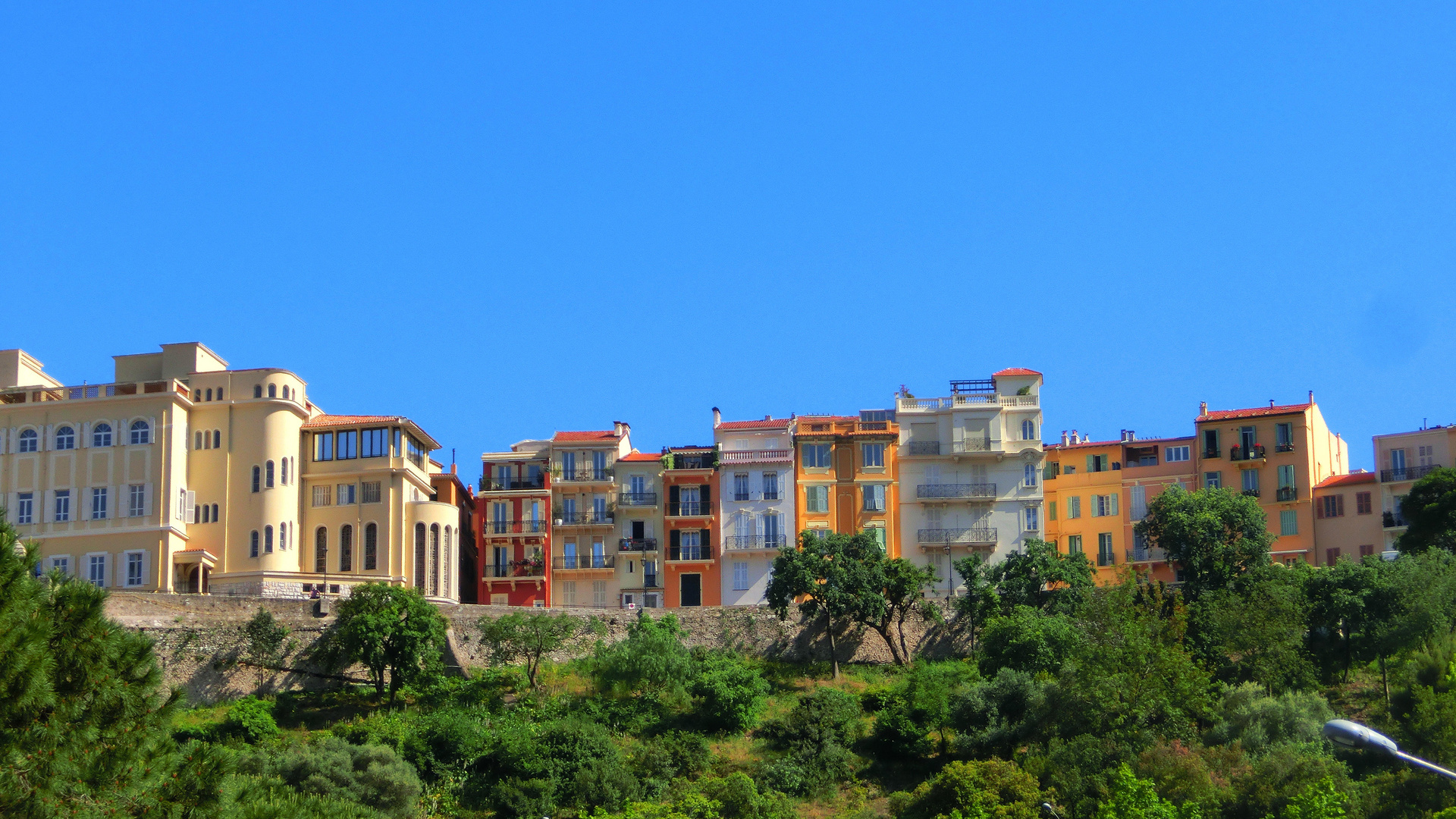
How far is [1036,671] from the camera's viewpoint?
6944 centimetres

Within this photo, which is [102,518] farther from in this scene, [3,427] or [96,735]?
[96,735]

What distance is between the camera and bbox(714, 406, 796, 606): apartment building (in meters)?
90.1

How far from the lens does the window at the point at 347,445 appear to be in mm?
85625

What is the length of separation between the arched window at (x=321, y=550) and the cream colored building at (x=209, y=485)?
0.25ft

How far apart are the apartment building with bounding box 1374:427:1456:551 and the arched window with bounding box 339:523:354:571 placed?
175 feet

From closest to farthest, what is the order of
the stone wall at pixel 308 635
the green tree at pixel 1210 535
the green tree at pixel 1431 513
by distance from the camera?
the stone wall at pixel 308 635 → the green tree at pixel 1210 535 → the green tree at pixel 1431 513

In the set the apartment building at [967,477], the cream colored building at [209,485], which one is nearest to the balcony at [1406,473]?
the apartment building at [967,477]

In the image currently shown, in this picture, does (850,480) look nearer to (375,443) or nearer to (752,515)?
(752,515)

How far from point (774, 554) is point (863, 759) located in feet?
79.5

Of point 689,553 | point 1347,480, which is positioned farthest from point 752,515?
point 1347,480

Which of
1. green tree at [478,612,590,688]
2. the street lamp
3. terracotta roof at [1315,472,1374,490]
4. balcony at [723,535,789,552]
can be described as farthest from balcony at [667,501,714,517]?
the street lamp

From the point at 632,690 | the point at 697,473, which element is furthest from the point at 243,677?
the point at 697,473

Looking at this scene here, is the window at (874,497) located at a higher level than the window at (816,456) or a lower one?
lower

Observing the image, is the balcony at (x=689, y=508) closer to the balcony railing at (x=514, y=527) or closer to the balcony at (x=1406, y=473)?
the balcony railing at (x=514, y=527)
